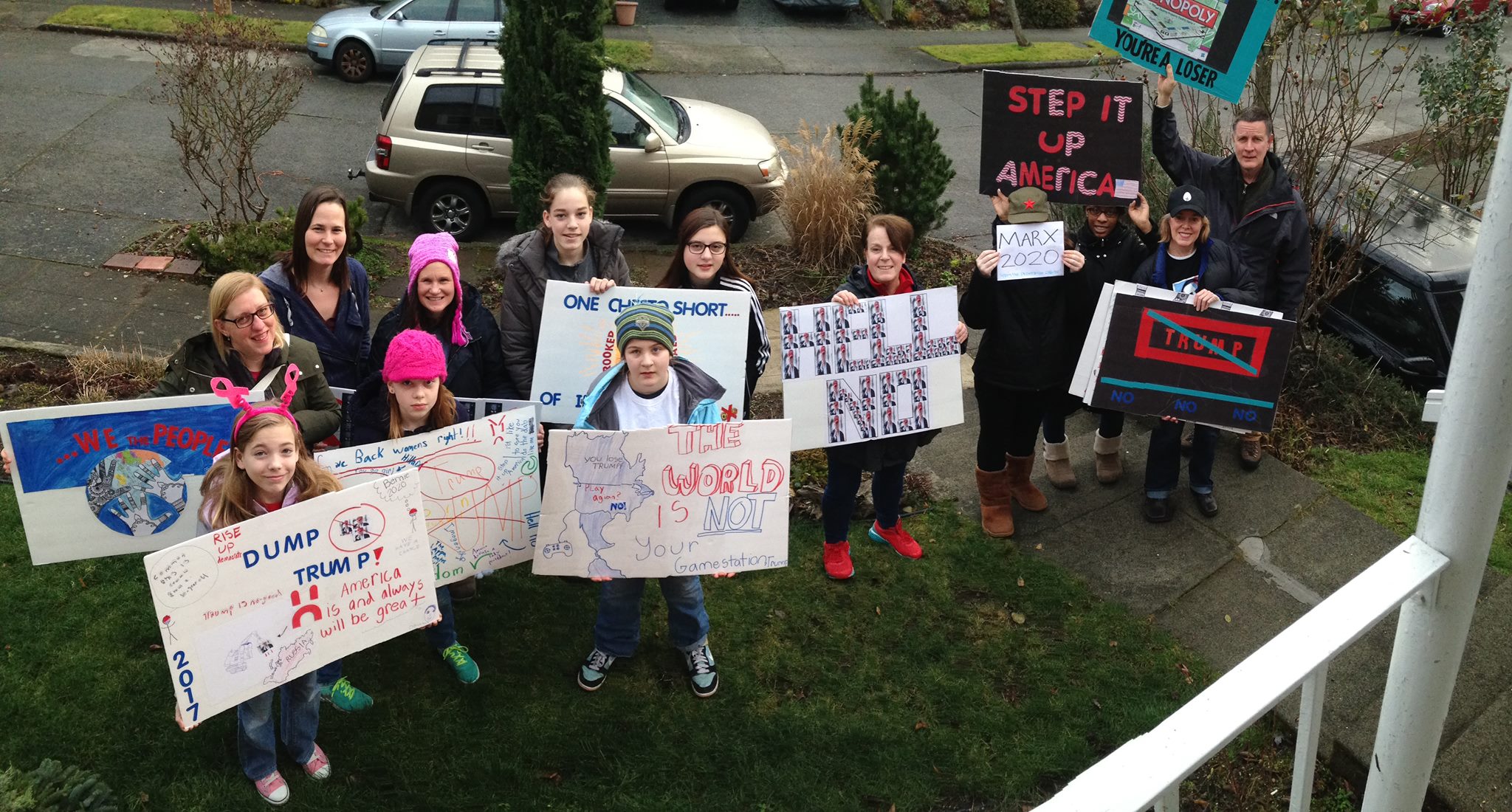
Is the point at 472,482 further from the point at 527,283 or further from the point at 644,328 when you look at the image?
the point at 527,283

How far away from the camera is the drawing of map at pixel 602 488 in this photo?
4.35 m

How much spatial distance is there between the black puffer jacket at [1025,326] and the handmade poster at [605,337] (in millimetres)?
1154

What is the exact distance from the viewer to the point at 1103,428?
6566mm

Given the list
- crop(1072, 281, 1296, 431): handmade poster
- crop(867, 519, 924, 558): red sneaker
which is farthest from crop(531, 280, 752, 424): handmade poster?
crop(1072, 281, 1296, 431): handmade poster

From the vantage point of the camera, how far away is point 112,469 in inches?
167

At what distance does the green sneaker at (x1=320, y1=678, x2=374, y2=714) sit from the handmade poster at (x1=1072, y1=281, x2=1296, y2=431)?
3.47 meters

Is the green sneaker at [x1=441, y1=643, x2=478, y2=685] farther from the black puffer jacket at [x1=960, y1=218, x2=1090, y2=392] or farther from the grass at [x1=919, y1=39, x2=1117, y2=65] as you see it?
the grass at [x1=919, y1=39, x2=1117, y2=65]

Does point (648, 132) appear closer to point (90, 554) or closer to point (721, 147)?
point (721, 147)

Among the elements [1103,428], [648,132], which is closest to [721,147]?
[648,132]

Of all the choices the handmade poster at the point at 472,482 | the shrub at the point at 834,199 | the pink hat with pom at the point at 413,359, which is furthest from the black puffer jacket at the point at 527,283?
the shrub at the point at 834,199

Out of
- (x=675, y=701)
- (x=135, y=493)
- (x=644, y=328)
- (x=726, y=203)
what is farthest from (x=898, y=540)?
(x=726, y=203)

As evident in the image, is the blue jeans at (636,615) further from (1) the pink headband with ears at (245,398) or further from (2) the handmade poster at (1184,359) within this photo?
(2) the handmade poster at (1184,359)

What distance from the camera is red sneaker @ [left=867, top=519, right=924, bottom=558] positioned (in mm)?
5926

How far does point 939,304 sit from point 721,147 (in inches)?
245
